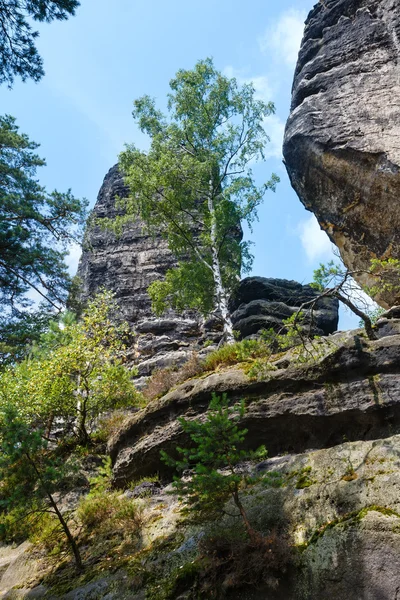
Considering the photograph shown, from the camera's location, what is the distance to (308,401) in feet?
26.0

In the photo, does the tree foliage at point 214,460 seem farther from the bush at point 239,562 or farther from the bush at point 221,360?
the bush at point 221,360

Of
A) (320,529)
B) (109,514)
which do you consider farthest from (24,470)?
(320,529)

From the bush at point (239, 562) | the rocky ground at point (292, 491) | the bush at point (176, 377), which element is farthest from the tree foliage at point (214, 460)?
the bush at point (176, 377)

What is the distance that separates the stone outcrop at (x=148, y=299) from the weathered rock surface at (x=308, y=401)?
672 cm

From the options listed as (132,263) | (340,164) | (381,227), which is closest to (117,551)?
(381,227)

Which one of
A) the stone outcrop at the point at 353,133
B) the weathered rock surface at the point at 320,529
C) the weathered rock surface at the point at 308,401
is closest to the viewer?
the weathered rock surface at the point at 320,529

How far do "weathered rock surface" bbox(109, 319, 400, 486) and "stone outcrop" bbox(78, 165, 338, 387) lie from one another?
6724 millimetres

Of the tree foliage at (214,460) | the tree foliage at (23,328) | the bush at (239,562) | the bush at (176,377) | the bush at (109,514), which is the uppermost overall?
the tree foliage at (23,328)

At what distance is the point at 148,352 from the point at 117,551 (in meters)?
18.3

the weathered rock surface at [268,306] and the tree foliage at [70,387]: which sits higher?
the weathered rock surface at [268,306]

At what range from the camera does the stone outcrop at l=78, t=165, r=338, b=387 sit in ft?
64.1

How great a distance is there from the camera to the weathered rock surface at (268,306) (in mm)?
18906

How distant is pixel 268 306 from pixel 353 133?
23.3 feet

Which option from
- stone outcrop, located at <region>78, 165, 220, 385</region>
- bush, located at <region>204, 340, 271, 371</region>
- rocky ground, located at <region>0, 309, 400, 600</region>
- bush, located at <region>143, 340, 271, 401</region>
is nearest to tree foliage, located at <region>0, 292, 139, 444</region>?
bush, located at <region>143, 340, 271, 401</region>
